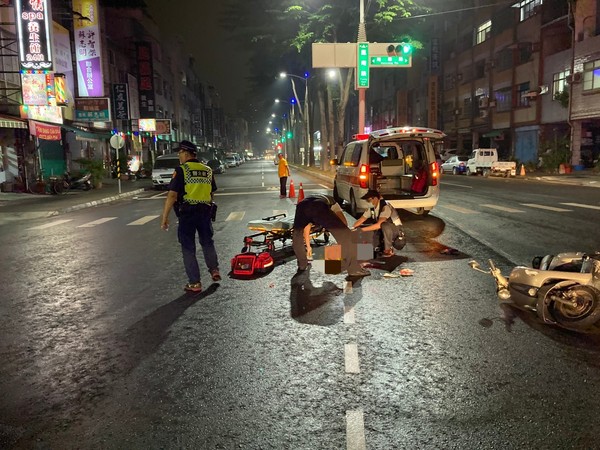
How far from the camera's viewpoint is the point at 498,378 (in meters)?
3.96

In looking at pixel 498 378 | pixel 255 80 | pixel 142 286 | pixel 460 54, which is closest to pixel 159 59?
pixel 255 80

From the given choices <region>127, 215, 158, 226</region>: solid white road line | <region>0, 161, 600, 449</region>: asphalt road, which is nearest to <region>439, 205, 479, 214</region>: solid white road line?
<region>0, 161, 600, 449</region>: asphalt road

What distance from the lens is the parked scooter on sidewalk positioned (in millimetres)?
26233

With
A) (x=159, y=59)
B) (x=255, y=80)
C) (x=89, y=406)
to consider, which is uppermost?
(x=159, y=59)

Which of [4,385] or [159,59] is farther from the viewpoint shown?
[159,59]

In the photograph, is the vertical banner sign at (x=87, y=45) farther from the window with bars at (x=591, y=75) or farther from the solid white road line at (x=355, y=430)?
the solid white road line at (x=355, y=430)

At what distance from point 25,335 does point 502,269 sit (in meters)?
6.04

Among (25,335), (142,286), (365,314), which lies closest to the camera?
(25,335)

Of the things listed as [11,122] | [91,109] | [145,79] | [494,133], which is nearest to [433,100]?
[494,133]

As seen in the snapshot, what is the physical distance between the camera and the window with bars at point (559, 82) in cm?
3297

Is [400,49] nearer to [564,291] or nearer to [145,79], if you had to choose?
[564,291]

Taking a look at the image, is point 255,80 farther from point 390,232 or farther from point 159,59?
point 390,232

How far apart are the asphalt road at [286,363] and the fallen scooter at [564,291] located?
0.21 m

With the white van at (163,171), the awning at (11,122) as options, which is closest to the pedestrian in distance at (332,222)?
the awning at (11,122)
